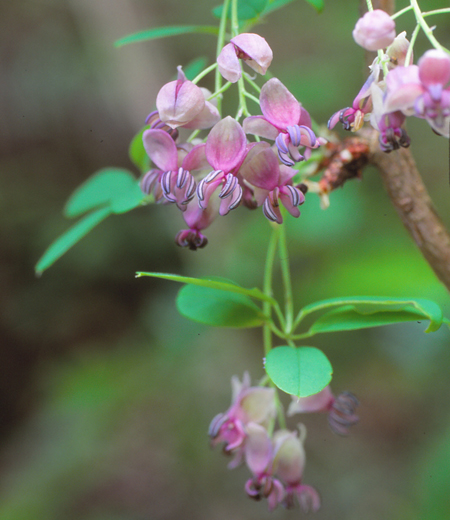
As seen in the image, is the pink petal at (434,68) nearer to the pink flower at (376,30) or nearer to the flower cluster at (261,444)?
the pink flower at (376,30)

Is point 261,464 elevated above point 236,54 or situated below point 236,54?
below

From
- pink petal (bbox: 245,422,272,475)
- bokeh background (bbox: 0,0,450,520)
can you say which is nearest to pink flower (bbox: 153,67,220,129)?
pink petal (bbox: 245,422,272,475)

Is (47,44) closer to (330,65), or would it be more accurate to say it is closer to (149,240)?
(149,240)

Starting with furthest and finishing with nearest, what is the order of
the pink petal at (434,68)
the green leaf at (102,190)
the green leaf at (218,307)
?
the green leaf at (102,190)
the green leaf at (218,307)
the pink petal at (434,68)

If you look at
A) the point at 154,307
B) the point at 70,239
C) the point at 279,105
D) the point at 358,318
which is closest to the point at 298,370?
the point at 358,318

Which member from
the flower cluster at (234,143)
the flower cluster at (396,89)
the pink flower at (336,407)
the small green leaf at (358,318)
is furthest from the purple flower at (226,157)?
the pink flower at (336,407)

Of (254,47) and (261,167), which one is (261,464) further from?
(254,47)
